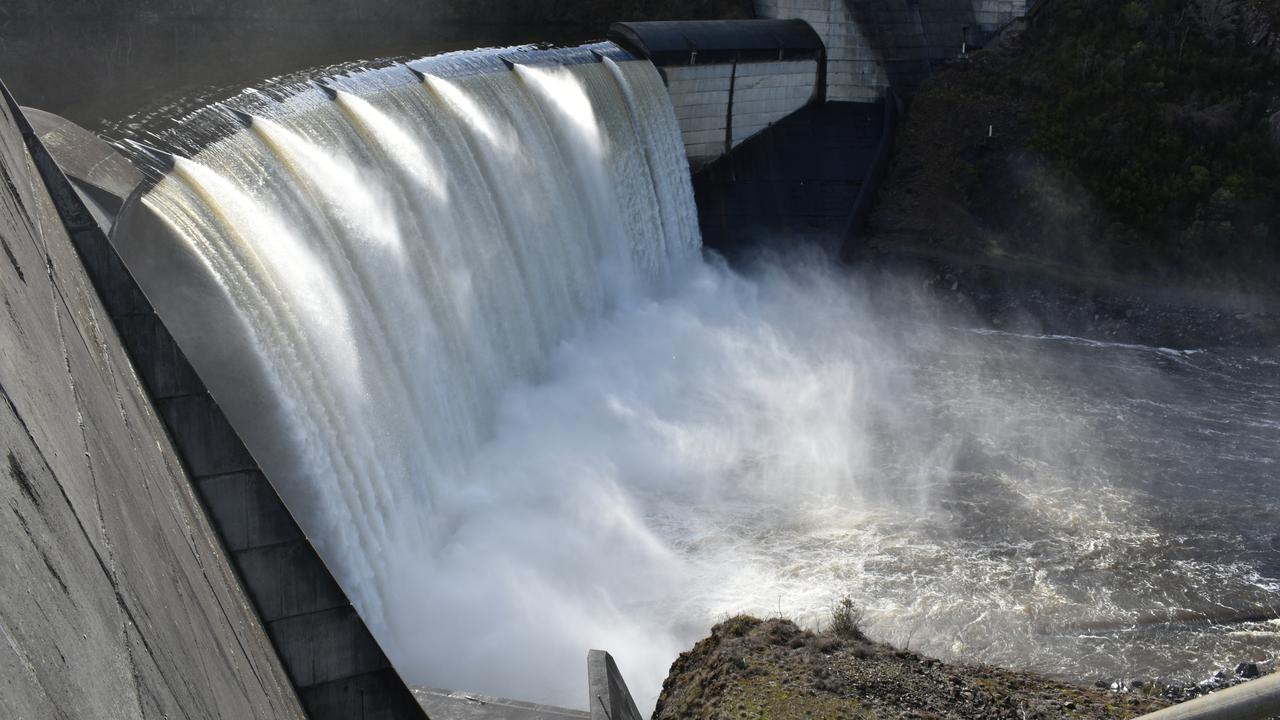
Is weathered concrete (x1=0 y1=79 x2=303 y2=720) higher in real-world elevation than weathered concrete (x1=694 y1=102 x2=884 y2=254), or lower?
higher

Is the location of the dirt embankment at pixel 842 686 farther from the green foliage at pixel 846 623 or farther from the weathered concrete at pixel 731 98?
the weathered concrete at pixel 731 98

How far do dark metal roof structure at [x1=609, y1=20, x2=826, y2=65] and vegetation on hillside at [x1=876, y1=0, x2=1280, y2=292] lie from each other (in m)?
3.59

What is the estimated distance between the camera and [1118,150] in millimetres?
26422

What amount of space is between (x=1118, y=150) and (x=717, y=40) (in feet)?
31.4

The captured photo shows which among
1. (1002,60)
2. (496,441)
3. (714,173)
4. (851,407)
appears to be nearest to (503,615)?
(496,441)

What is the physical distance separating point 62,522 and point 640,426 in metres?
15.4

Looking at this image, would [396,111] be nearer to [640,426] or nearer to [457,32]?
[640,426]

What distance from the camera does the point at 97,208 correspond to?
9.95 meters

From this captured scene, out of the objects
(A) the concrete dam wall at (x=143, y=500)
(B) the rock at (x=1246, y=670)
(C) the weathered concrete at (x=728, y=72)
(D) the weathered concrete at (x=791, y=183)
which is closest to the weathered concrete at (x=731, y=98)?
(C) the weathered concrete at (x=728, y=72)

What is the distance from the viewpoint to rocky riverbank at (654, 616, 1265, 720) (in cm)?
1074

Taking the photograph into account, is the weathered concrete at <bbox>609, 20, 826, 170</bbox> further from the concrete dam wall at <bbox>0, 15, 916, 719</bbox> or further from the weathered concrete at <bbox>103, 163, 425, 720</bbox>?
the weathered concrete at <bbox>103, 163, 425, 720</bbox>

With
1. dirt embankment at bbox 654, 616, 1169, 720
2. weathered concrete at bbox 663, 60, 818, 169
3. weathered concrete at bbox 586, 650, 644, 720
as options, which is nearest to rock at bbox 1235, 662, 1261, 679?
dirt embankment at bbox 654, 616, 1169, 720

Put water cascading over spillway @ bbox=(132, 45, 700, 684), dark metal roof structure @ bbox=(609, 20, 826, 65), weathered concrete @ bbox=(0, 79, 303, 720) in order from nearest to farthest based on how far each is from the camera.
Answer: weathered concrete @ bbox=(0, 79, 303, 720) < water cascading over spillway @ bbox=(132, 45, 700, 684) < dark metal roof structure @ bbox=(609, 20, 826, 65)

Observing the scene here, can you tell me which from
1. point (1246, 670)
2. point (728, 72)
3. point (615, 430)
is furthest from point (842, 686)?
point (728, 72)
